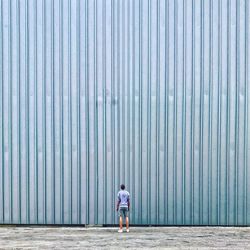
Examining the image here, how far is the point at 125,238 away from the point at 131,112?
14.5ft

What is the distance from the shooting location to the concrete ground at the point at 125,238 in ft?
46.0

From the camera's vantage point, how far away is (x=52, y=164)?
56.7ft

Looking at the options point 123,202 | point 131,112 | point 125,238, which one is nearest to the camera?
point 125,238

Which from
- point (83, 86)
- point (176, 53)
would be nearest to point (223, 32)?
point (176, 53)

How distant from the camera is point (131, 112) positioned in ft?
56.5

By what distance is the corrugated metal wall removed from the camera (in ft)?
56.0

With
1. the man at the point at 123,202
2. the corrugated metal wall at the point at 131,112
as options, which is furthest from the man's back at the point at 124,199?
the corrugated metal wall at the point at 131,112

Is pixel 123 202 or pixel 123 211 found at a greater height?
pixel 123 202

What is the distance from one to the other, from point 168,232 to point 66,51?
7.04m

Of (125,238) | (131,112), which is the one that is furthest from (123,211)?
(131,112)

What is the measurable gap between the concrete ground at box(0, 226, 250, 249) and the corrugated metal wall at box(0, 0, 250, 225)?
662mm

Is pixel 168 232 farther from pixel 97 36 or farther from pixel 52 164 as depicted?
pixel 97 36

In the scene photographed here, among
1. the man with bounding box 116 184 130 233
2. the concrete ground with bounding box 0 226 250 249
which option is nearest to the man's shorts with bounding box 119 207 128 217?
the man with bounding box 116 184 130 233

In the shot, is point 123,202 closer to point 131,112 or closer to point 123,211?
point 123,211
